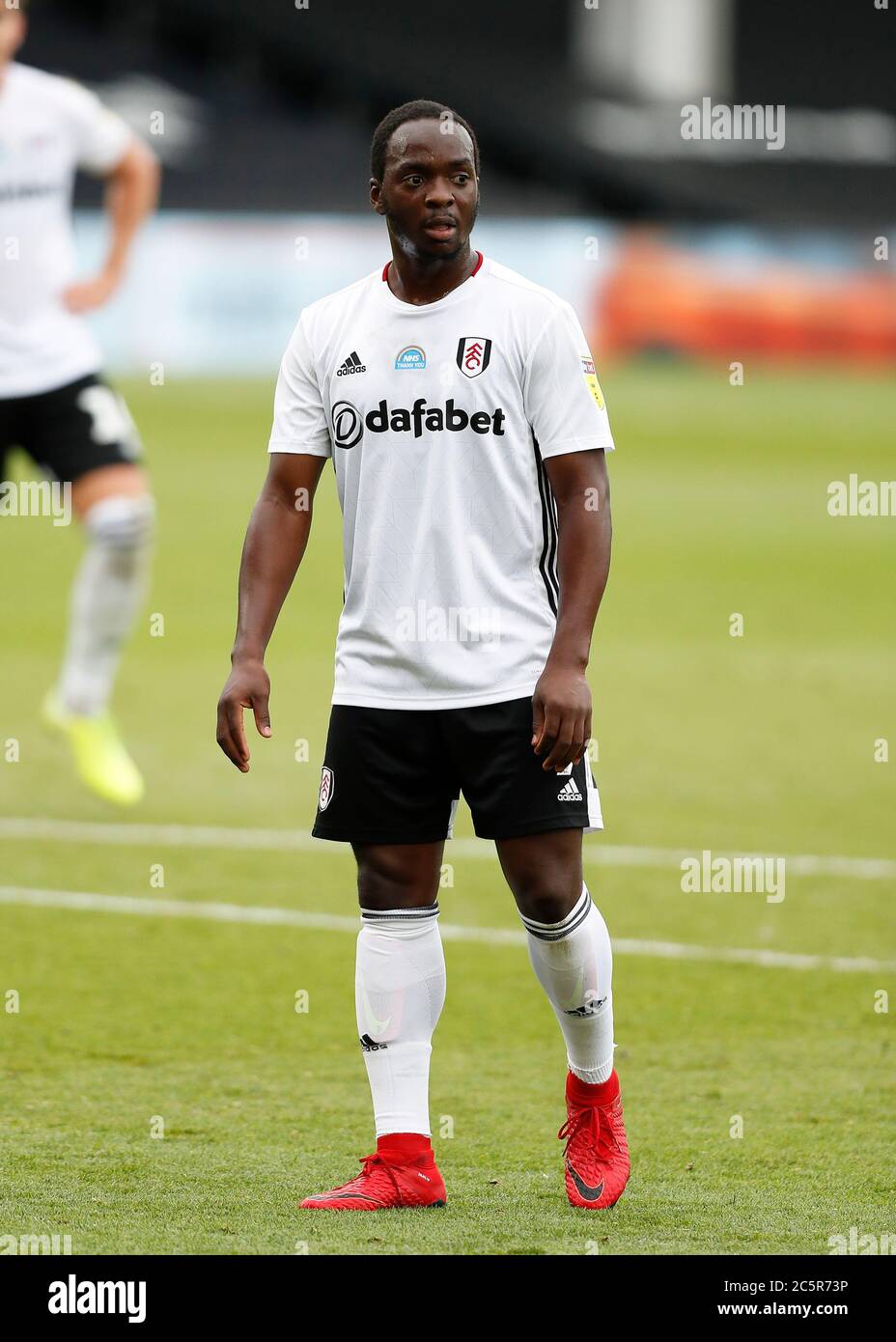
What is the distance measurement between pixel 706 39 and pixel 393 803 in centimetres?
3680

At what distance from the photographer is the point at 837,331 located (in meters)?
31.9

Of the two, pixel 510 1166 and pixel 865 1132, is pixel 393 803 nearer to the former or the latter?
pixel 510 1166

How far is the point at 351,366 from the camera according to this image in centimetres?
408

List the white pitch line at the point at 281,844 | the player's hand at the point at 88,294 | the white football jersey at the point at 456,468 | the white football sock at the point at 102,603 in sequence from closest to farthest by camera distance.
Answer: the white football jersey at the point at 456,468 < the white pitch line at the point at 281,844 < the white football sock at the point at 102,603 < the player's hand at the point at 88,294

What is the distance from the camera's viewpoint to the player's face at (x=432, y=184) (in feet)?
12.9

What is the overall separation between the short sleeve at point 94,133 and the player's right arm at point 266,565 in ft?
15.9

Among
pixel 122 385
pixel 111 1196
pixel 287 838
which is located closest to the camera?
pixel 111 1196

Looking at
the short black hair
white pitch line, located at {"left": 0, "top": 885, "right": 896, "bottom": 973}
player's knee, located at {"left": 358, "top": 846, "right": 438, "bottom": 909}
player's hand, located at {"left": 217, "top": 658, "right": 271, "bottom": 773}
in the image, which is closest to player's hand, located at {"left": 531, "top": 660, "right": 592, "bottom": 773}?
player's knee, located at {"left": 358, "top": 846, "right": 438, "bottom": 909}

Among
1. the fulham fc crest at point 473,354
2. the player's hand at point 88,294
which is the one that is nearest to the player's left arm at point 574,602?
the fulham fc crest at point 473,354

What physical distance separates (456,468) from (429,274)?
38cm

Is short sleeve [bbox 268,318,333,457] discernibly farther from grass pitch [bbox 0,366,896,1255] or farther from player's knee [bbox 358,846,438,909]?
grass pitch [bbox 0,366,896,1255]

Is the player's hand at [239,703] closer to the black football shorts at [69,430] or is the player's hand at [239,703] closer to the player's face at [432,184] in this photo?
the player's face at [432,184]

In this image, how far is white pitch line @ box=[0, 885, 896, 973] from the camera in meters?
6.25

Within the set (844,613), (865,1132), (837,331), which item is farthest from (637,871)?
(837,331)
